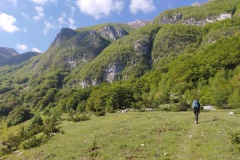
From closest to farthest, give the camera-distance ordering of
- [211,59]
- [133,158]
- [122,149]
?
[133,158] → [122,149] → [211,59]

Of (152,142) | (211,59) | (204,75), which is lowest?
(152,142)

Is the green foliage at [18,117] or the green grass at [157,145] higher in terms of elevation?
the green grass at [157,145]

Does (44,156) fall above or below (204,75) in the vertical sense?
below

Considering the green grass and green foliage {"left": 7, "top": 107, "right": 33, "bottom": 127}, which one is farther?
green foliage {"left": 7, "top": 107, "right": 33, "bottom": 127}

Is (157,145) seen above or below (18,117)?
above

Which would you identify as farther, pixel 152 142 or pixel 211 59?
pixel 211 59

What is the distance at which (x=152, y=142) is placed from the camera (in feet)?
78.3

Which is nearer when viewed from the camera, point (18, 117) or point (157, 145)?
point (157, 145)

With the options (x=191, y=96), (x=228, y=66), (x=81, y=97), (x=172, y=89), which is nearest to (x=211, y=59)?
(x=228, y=66)

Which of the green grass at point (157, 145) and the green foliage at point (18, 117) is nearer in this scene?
the green grass at point (157, 145)

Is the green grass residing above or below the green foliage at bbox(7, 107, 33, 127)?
above

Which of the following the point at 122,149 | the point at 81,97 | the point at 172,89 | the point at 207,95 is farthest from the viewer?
the point at 81,97

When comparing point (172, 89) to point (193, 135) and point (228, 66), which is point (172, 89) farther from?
point (193, 135)

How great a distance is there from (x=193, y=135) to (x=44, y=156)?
15.0 metres
